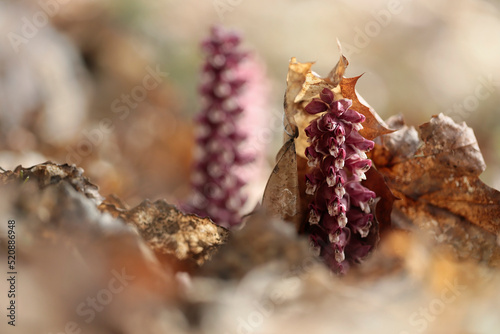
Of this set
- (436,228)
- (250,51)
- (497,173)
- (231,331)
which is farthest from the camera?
(497,173)

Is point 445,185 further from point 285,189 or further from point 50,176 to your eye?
point 50,176

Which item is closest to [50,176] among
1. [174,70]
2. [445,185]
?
[445,185]

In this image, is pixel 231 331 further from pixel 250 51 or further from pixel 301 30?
pixel 301 30

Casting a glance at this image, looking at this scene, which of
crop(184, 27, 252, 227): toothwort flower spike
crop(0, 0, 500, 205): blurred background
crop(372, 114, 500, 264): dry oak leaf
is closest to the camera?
crop(372, 114, 500, 264): dry oak leaf

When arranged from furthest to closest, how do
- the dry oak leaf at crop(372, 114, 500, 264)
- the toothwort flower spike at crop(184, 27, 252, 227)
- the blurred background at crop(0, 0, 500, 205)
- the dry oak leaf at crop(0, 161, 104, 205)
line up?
the blurred background at crop(0, 0, 500, 205) → the toothwort flower spike at crop(184, 27, 252, 227) → the dry oak leaf at crop(372, 114, 500, 264) → the dry oak leaf at crop(0, 161, 104, 205)

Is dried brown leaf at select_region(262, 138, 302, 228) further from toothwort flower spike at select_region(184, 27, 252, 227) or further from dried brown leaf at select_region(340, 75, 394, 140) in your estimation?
toothwort flower spike at select_region(184, 27, 252, 227)

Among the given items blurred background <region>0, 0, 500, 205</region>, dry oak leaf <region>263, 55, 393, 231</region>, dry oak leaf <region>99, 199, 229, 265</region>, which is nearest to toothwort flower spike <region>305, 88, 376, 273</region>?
dry oak leaf <region>263, 55, 393, 231</region>

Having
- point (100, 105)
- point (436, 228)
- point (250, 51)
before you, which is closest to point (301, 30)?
point (100, 105)
